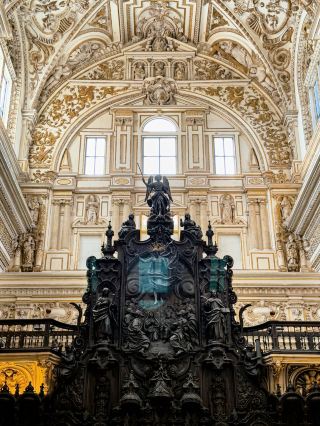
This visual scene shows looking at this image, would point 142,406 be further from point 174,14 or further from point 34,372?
point 174,14

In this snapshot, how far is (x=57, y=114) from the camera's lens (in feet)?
84.0

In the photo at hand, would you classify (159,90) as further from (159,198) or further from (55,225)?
(159,198)

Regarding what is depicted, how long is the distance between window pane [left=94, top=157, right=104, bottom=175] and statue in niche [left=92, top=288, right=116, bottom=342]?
1018 cm

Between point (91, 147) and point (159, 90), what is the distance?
380cm

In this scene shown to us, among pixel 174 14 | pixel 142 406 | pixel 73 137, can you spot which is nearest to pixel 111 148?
pixel 73 137

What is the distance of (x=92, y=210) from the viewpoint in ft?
76.9

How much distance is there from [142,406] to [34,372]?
2699 millimetres

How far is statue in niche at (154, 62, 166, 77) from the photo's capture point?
26422 millimetres

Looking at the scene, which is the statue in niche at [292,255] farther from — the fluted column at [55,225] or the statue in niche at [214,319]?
the fluted column at [55,225]

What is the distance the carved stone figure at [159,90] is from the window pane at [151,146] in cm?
175

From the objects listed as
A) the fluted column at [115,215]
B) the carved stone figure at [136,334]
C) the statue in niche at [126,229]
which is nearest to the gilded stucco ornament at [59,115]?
the fluted column at [115,215]

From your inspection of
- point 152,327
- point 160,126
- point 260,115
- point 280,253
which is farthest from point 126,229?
point 260,115

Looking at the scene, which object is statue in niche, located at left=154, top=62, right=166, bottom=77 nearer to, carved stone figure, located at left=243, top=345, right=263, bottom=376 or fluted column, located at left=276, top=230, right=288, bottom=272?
fluted column, located at left=276, top=230, right=288, bottom=272

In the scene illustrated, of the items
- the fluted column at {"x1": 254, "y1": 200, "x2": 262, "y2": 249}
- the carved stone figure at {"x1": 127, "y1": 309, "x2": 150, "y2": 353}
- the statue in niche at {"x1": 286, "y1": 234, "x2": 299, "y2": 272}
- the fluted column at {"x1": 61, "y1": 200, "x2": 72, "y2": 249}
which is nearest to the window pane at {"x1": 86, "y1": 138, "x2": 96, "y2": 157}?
the fluted column at {"x1": 61, "y1": 200, "x2": 72, "y2": 249}
